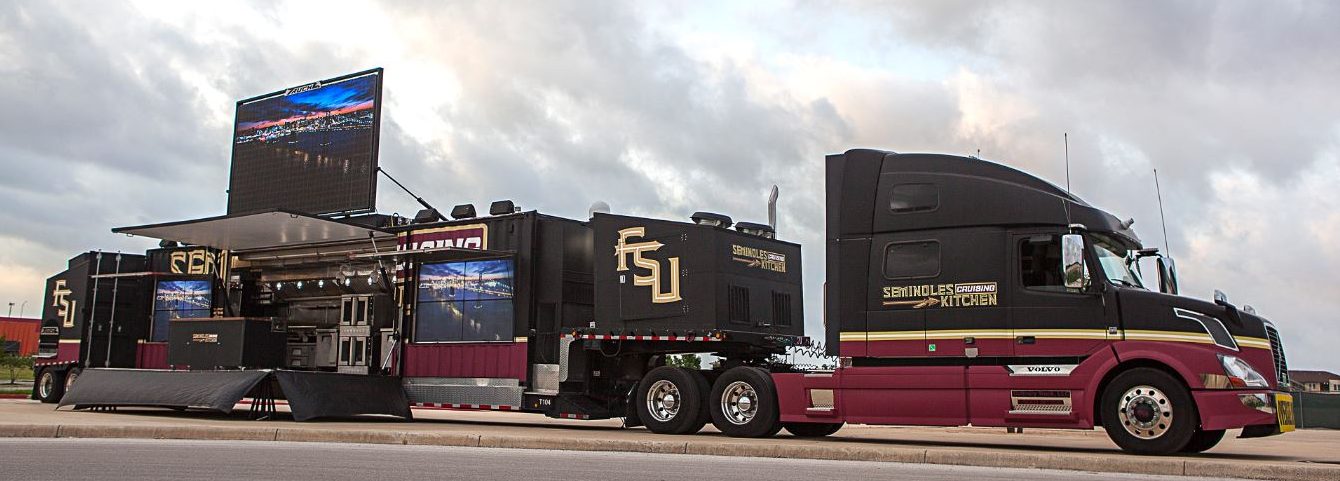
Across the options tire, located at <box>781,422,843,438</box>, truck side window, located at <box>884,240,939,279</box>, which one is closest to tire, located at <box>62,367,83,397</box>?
tire, located at <box>781,422,843,438</box>

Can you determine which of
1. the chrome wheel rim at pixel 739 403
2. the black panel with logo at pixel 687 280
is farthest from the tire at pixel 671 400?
the black panel with logo at pixel 687 280

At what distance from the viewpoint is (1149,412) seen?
12227 mm

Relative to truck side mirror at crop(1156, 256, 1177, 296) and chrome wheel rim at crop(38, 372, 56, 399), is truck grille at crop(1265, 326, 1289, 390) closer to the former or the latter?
truck side mirror at crop(1156, 256, 1177, 296)

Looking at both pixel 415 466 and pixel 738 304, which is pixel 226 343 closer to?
pixel 738 304

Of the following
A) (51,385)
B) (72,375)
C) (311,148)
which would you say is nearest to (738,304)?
(311,148)

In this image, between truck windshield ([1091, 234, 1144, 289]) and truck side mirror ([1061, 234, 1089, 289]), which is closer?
truck side mirror ([1061, 234, 1089, 289])

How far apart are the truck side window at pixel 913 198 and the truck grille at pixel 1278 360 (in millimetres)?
4224

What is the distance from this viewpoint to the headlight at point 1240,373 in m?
12.0

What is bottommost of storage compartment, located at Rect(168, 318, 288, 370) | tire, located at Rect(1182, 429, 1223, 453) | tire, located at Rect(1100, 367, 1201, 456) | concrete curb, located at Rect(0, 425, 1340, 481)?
concrete curb, located at Rect(0, 425, 1340, 481)

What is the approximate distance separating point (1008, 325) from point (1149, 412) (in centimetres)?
180

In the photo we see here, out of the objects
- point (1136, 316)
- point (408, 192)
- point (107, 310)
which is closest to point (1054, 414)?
point (1136, 316)

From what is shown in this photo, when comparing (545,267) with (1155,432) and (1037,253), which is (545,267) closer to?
(1037,253)

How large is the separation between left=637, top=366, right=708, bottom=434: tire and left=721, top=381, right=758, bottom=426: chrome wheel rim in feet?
1.60

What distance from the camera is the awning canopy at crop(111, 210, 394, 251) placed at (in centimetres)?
1995
